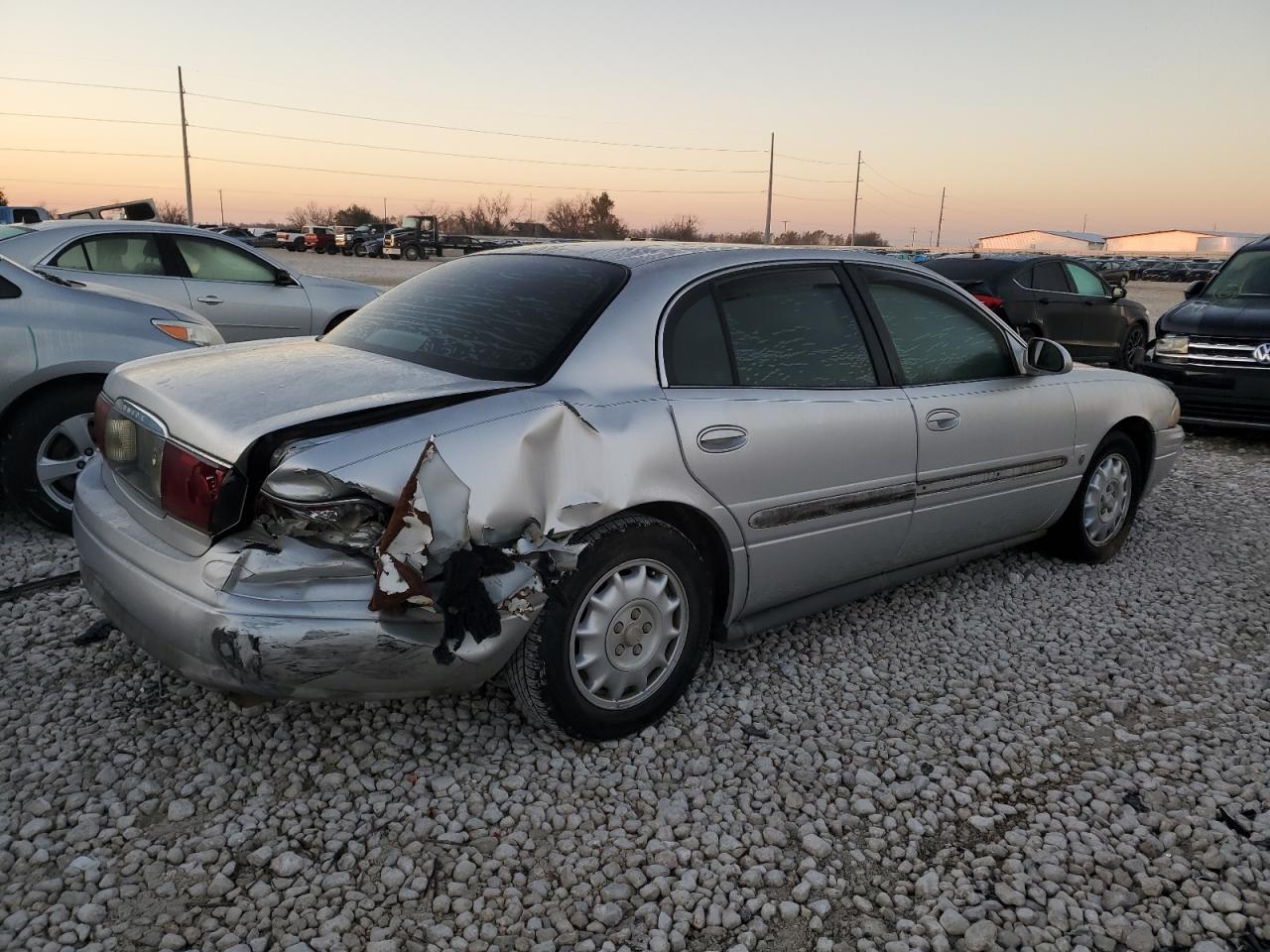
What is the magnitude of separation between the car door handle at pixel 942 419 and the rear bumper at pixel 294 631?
6.24 feet

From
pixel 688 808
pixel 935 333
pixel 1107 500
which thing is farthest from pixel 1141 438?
pixel 688 808

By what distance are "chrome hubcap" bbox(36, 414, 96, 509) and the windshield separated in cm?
946

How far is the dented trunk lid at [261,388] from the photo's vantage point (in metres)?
2.48

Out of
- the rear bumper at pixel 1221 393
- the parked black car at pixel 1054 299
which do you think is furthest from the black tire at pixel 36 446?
the rear bumper at pixel 1221 393

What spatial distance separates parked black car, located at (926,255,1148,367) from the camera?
33.4 ft

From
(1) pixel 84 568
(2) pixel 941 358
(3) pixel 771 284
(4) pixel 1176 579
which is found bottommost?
(4) pixel 1176 579

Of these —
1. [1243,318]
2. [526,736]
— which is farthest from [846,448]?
[1243,318]

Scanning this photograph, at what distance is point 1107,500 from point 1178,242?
117727 mm

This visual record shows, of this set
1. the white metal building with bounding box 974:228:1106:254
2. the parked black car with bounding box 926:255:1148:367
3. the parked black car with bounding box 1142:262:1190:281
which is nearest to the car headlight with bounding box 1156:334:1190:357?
the parked black car with bounding box 926:255:1148:367

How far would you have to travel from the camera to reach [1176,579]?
4684mm

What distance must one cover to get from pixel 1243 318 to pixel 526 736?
7899 mm

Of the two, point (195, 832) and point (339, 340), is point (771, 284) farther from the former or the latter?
point (195, 832)

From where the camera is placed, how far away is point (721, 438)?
299cm

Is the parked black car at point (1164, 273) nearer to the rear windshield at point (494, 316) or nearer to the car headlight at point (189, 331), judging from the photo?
the car headlight at point (189, 331)
